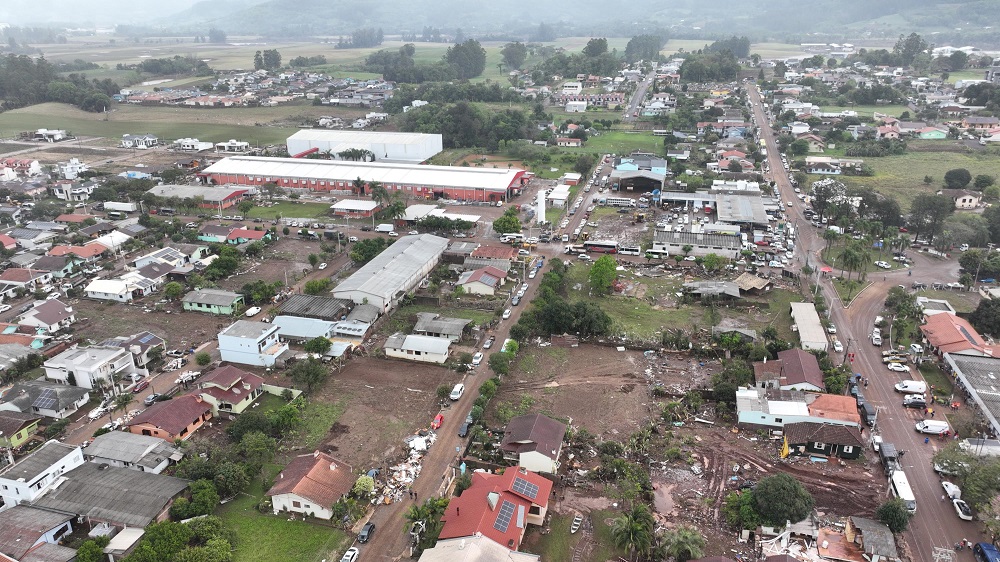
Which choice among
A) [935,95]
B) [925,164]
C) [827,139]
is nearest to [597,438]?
[925,164]

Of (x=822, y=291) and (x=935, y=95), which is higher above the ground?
(x=935, y=95)

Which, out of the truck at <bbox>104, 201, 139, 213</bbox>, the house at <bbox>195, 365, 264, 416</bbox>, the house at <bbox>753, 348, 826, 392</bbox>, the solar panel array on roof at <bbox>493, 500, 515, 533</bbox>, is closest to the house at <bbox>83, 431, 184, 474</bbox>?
the house at <bbox>195, 365, 264, 416</bbox>

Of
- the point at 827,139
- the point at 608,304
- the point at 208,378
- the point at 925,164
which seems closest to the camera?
the point at 208,378

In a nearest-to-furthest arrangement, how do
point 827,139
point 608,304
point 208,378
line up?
point 208,378 → point 608,304 → point 827,139

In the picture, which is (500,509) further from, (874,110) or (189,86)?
(189,86)

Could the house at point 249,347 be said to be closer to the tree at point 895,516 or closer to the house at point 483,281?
the house at point 483,281

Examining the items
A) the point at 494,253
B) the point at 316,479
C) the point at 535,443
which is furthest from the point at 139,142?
the point at 535,443

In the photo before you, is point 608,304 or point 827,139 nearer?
point 608,304
